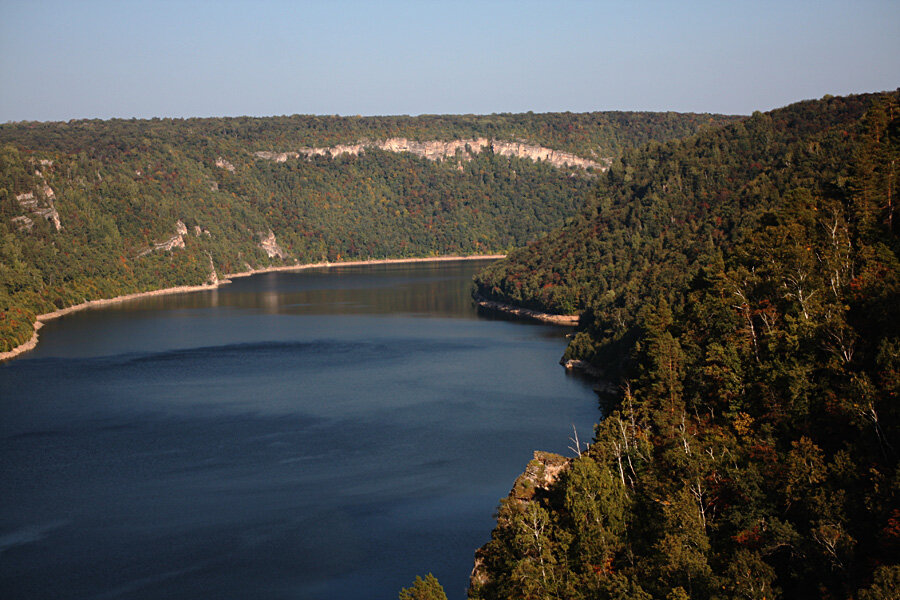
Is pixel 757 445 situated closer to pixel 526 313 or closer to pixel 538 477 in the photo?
pixel 538 477

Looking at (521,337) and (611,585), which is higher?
(611,585)

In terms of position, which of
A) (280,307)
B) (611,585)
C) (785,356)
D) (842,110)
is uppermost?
(842,110)

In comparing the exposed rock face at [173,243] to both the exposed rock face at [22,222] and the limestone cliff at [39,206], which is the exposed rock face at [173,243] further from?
the exposed rock face at [22,222]

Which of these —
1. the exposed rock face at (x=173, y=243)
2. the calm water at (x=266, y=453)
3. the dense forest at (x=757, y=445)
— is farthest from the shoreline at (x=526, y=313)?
the exposed rock face at (x=173, y=243)

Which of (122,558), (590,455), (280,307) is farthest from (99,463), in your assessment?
(280,307)

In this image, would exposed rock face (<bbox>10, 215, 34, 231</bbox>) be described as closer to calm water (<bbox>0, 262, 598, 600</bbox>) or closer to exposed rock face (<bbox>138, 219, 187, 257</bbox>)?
exposed rock face (<bbox>138, 219, 187, 257</bbox>)

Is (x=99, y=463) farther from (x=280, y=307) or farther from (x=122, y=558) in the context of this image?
(x=280, y=307)
